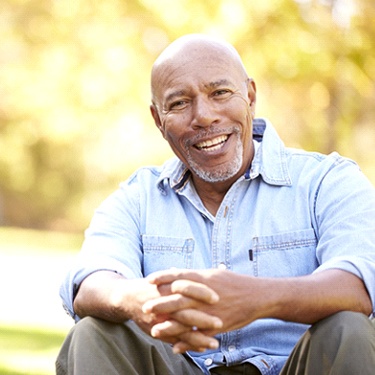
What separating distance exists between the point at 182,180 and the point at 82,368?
3.87 ft

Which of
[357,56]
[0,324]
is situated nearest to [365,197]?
[0,324]

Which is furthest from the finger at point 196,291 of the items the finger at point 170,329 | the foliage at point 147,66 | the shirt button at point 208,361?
the foliage at point 147,66

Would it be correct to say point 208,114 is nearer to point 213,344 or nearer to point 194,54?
point 194,54

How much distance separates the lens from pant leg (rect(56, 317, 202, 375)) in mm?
3141

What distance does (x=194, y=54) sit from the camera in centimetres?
397

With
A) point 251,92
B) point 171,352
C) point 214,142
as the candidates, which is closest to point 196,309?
point 171,352

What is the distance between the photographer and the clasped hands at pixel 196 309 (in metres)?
3.01

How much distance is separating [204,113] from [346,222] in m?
0.86

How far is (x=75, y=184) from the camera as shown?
104 feet

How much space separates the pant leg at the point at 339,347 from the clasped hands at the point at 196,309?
261mm

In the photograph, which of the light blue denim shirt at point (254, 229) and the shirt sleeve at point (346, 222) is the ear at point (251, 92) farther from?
the shirt sleeve at point (346, 222)

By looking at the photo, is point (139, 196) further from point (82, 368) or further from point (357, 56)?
point (357, 56)

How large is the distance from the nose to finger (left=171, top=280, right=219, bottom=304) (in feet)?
3.41

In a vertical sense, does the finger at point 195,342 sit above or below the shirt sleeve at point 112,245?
below
